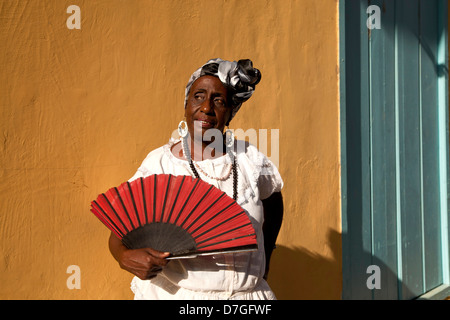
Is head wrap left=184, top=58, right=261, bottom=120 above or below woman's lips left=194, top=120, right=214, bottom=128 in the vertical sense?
above

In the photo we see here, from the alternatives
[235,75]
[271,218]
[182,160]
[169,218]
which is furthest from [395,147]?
[169,218]

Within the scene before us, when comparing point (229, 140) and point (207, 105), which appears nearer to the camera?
point (207, 105)

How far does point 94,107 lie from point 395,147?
2.86 metres

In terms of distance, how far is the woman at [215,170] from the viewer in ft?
7.09

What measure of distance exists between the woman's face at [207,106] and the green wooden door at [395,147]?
1950 millimetres

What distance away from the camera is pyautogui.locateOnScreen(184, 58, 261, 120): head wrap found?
7.56ft

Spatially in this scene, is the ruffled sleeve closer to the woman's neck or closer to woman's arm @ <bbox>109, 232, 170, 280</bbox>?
the woman's neck

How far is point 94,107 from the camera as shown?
8.80ft

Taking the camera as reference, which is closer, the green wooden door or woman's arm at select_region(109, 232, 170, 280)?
woman's arm at select_region(109, 232, 170, 280)

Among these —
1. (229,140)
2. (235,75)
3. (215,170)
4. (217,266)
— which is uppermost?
(235,75)

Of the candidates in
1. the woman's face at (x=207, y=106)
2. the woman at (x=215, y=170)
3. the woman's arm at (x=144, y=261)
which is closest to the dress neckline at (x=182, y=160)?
the woman at (x=215, y=170)

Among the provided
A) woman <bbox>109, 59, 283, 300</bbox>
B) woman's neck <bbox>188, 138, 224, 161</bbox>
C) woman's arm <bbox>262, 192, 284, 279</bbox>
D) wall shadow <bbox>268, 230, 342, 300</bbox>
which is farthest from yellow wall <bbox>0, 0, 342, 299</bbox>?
woman's arm <bbox>262, 192, 284, 279</bbox>

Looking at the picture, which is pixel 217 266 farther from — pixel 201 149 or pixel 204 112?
pixel 204 112

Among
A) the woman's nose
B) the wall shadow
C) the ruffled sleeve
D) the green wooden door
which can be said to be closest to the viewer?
the woman's nose
